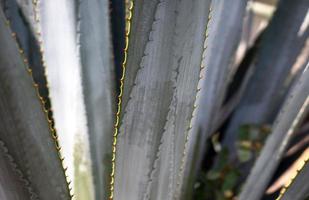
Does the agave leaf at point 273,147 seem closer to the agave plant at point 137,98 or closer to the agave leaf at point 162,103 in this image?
the agave plant at point 137,98

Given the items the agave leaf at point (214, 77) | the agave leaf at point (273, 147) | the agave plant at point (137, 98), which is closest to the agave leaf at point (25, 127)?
the agave plant at point (137, 98)

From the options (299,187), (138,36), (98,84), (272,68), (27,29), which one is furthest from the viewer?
(272,68)

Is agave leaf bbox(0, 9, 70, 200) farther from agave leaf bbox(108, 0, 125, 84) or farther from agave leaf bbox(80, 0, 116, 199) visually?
agave leaf bbox(108, 0, 125, 84)

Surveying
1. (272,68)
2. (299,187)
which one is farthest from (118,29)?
(299,187)

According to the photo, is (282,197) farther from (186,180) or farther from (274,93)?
(274,93)

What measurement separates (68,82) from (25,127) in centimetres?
19

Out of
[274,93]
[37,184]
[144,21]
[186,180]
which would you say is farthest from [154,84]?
[274,93]

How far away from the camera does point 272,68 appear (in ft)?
3.39

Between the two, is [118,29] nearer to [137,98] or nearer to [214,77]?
[214,77]

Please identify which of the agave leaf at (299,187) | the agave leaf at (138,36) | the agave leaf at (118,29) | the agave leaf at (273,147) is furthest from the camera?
the agave leaf at (118,29)

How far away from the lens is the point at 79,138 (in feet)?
2.43

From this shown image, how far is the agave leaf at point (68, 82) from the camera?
0.71 metres

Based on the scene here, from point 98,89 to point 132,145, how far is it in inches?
6.9

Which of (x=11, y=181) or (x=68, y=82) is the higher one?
(x=68, y=82)
